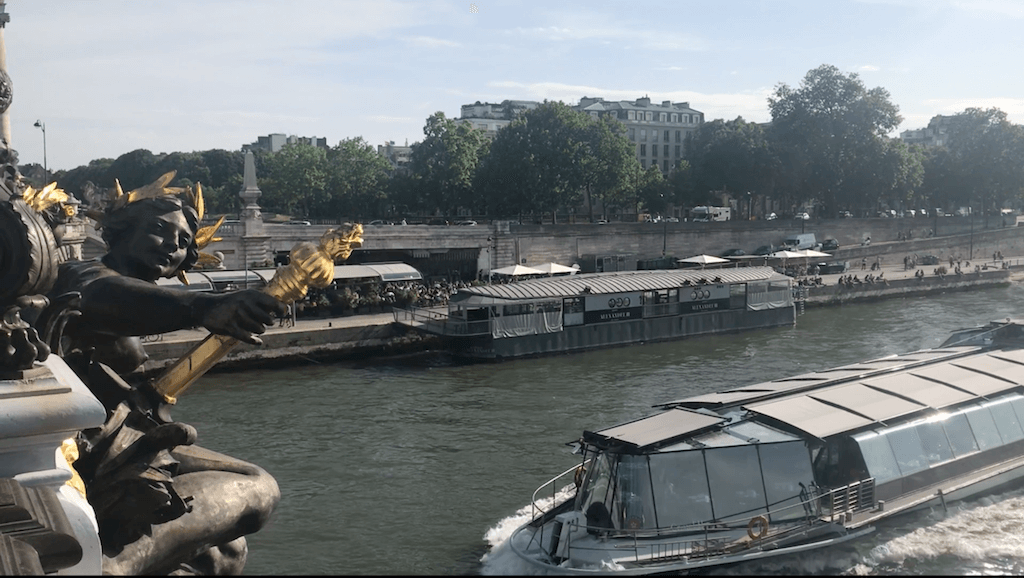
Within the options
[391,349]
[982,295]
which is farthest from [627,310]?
[982,295]

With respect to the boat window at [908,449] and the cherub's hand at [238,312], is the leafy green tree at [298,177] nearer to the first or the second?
the boat window at [908,449]

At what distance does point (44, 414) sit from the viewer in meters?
3.42

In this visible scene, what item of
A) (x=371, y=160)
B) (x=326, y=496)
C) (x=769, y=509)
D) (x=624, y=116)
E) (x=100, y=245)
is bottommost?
(x=326, y=496)

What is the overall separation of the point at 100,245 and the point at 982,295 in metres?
47.0

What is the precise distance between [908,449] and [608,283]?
21.9m

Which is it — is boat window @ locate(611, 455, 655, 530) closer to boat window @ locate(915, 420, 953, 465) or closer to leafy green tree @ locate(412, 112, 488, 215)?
boat window @ locate(915, 420, 953, 465)

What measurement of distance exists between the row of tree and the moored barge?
25.9m

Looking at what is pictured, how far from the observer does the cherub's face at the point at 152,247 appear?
16.1 ft

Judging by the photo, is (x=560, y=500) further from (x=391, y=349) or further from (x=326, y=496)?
(x=391, y=349)

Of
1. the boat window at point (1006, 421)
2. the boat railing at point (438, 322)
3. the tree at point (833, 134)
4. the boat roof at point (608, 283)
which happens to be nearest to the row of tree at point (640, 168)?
the tree at point (833, 134)

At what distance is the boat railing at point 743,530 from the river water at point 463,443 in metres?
0.39

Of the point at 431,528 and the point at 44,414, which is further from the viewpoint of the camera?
the point at 431,528

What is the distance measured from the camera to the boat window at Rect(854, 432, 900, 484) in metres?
14.5

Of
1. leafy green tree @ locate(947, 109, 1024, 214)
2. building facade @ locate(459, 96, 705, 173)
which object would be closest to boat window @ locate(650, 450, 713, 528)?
leafy green tree @ locate(947, 109, 1024, 214)
